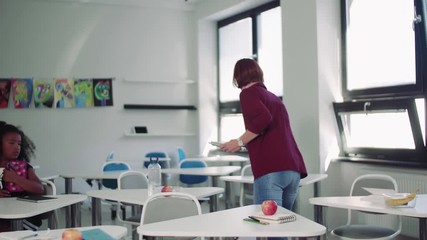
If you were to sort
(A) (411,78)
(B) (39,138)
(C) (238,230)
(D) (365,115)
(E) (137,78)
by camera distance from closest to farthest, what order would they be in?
(C) (238,230) → (A) (411,78) → (D) (365,115) → (B) (39,138) → (E) (137,78)

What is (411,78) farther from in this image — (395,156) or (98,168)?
(98,168)

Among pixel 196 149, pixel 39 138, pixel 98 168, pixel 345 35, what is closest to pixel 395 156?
pixel 345 35

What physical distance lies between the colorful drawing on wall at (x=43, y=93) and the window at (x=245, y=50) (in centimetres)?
273

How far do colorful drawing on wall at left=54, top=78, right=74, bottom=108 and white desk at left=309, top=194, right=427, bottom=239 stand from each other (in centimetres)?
514

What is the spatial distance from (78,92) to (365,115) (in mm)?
4388

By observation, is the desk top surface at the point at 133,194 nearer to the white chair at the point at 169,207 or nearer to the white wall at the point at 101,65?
the white chair at the point at 169,207

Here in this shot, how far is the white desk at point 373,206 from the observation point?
2861 mm

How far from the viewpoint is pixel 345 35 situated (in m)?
5.59

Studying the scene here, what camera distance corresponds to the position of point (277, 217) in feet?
8.41

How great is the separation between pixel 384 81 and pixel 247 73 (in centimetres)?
234

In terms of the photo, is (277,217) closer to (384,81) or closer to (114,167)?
(384,81)

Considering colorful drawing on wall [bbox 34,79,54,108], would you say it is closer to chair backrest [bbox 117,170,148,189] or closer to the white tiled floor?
the white tiled floor

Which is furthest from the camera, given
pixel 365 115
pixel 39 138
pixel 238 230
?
pixel 39 138

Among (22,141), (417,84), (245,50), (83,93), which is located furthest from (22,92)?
(417,84)
